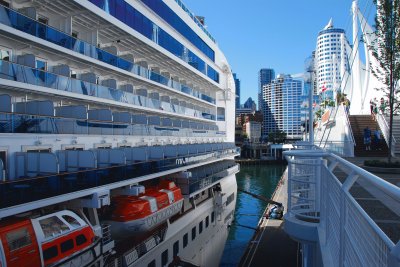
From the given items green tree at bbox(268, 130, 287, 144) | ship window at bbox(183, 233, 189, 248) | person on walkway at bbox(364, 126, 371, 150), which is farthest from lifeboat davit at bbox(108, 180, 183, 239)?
green tree at bbox(268, 130, 287, 144)

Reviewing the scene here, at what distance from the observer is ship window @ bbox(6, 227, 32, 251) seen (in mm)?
7457

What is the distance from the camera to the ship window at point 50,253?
26.5 ft

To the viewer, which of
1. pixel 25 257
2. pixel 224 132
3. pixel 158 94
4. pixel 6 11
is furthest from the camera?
pixel 224 132

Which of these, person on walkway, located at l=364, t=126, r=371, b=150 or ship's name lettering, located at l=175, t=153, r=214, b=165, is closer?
ship's name lettering, located at l=175, t=153, r=214, b=165

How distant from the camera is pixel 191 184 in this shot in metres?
18.4

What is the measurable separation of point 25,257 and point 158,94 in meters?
16.1

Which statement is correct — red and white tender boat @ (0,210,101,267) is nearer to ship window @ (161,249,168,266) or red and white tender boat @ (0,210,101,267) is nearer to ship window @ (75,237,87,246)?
ship window @ (75,237,87,246)

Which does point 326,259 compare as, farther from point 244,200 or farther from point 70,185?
point 244,200

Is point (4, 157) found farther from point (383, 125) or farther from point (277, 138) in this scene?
point (277, 138)

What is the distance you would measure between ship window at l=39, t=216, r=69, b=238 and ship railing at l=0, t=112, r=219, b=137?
3194mm

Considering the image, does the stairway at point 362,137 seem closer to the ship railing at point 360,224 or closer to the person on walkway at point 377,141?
the person on walkway at point 377,141

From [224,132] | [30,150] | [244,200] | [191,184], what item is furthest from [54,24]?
[244,200]

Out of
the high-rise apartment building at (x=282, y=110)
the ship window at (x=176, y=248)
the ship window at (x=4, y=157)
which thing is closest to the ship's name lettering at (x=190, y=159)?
the ship window at (x=176, y=248)

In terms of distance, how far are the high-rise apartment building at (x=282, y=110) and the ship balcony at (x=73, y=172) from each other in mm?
159854
